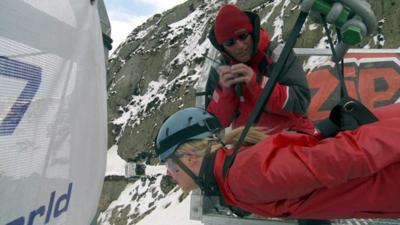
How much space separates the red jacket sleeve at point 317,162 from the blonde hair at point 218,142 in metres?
0.37

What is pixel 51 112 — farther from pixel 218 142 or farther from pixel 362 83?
pixel 362 83

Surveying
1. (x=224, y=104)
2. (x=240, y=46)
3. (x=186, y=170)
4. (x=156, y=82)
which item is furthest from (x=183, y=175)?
(x=156, y=82)

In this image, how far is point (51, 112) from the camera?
5.95 feet

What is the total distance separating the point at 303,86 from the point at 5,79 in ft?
9.48

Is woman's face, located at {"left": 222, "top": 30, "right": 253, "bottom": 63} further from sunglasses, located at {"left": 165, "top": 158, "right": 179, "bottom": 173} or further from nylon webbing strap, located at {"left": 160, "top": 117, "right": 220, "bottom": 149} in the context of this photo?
sunglasses, located at {"left": 165, "top": 158, "right": 179, "bottom": 173}

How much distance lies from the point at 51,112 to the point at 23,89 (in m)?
0.20

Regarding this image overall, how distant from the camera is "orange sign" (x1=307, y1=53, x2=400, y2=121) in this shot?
5934mm

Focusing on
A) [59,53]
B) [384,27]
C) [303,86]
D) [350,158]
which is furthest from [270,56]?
[384,27]

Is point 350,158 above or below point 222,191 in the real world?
above

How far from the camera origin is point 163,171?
156ft

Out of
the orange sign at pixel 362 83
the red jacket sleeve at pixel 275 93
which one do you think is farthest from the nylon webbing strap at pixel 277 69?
the orange sign at pixel 362 83

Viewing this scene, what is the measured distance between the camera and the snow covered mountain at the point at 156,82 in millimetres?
38531

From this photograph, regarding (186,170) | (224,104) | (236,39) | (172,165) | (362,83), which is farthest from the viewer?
(362,83)

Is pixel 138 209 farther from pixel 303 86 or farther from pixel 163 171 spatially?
pixel 303 86
